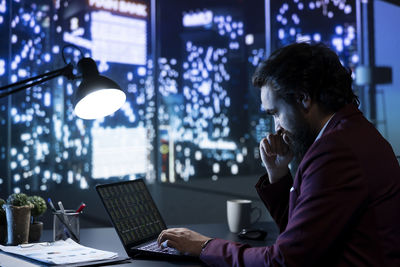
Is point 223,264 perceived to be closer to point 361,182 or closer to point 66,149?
point 361,182

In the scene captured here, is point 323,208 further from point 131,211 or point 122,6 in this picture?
point 122,6

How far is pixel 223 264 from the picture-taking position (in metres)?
1.03

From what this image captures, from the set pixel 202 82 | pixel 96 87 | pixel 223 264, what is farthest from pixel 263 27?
pixel 223 264

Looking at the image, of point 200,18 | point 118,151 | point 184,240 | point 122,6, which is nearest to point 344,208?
point 184,240

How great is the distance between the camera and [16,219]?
1.39 metres

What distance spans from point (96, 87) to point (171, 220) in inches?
104

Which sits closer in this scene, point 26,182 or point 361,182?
point 361,182

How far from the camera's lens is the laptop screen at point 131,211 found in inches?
51.5

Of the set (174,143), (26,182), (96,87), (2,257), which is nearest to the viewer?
(2,257)

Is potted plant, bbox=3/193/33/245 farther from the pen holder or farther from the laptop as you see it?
the laptop

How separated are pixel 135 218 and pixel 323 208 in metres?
0.72

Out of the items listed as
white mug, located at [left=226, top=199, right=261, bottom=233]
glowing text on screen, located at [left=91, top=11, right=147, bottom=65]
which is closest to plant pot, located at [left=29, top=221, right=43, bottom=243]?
white mug, located at [left=226, top=199, right=261, bottom=233]

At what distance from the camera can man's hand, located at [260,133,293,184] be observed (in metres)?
1.40

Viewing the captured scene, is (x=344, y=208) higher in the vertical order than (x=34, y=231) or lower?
higher
